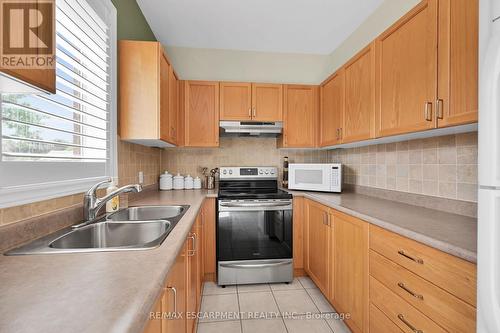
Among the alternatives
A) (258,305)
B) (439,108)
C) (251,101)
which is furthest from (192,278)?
(251,101)

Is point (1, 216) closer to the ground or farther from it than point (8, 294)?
farther from it

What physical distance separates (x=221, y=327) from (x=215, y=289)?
550 millimetres

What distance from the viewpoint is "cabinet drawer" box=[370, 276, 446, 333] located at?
3.43ft

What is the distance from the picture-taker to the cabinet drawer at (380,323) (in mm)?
1245

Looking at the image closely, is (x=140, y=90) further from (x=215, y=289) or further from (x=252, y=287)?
(x=252, y=287)

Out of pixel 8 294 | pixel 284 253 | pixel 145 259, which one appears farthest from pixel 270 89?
pixel 8 294

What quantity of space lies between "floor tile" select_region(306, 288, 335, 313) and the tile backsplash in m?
1.11

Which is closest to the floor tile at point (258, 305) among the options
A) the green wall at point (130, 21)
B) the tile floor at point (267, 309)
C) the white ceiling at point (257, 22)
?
the tile floor at point (267, 309)

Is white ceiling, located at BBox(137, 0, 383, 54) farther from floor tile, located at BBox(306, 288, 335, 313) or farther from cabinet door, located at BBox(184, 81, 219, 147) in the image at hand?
floor tile, located at BBox(306, 288, 335, 313)

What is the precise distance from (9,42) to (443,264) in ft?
4.97

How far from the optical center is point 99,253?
845 millimetres

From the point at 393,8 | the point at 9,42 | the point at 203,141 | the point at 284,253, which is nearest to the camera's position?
the point at 9,42

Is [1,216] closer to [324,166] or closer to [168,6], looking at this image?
[168,6]

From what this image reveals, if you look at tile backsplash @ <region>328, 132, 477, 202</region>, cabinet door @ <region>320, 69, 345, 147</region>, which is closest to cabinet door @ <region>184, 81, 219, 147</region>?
cabinet door @ <region>320, 69, 345, 147</region>
